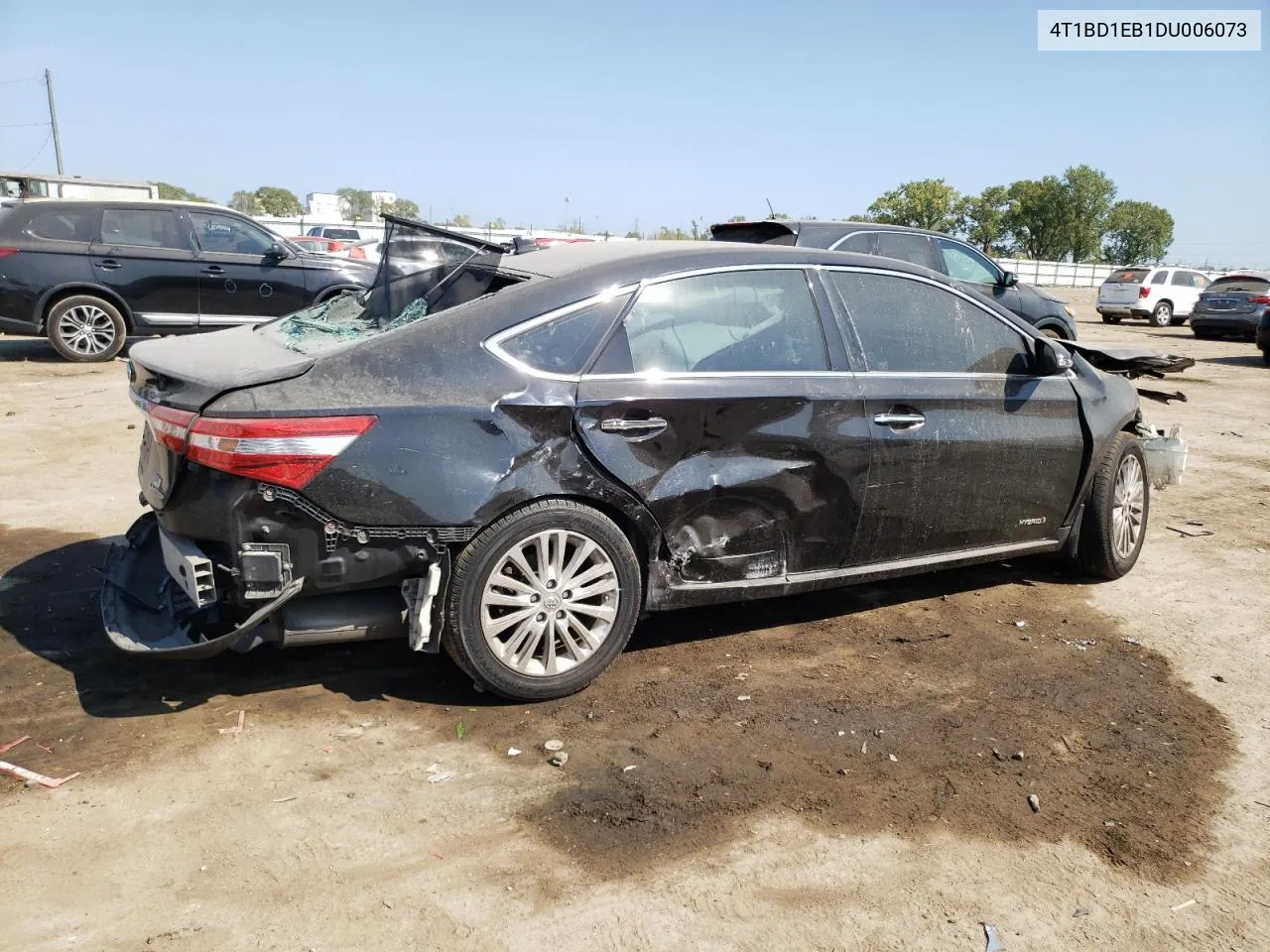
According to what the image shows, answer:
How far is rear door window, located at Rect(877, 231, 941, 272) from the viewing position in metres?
10.4

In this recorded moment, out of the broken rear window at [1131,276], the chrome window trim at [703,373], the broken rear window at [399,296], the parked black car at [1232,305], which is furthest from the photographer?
the broken rear window at [1131,276]

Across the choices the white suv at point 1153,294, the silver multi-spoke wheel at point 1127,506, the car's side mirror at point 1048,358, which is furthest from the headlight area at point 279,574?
the white suv at point 1153,294

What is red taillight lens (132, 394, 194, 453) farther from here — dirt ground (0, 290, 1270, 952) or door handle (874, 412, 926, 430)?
door handle (874, 412, 926, 430)

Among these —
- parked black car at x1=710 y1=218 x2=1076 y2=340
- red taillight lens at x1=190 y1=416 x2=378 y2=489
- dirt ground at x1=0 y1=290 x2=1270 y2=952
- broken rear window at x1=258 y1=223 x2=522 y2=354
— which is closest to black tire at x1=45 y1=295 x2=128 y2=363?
parked black car at x1=710 y1=218 x2=1076 y2=340

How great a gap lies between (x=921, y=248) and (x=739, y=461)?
25.4 feet

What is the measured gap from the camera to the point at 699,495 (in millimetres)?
4020

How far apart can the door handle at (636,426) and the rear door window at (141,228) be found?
32.9ft

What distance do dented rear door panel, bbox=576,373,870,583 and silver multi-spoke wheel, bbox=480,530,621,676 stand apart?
1.06ft

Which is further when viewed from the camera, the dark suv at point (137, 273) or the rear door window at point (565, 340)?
the dark suv at point (137, 273)

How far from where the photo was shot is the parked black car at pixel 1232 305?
2133 cm

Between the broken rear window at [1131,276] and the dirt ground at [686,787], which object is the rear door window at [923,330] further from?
the broken rear window at [1131,276]

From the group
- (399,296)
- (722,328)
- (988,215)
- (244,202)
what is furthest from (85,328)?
(988,215)

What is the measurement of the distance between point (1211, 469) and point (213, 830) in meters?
8.11

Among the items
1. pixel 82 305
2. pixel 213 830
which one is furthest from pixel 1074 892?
pixel 82 305
